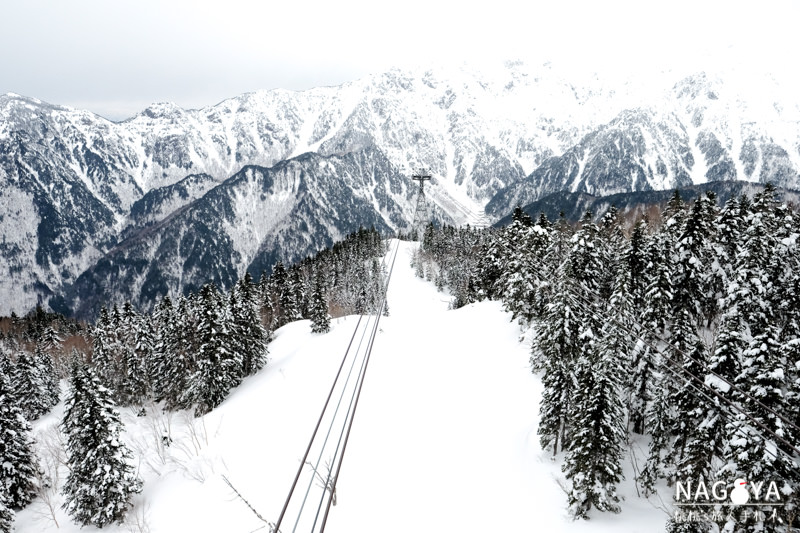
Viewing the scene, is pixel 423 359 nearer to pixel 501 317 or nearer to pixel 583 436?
pixel 501 317

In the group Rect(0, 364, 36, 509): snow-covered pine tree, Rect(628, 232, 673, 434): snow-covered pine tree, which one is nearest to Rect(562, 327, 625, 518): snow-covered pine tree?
Rect(628, 232, 673, 434): snow-covered pine tree

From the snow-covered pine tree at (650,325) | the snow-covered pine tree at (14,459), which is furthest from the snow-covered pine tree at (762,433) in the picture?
the snow-covered pine tree at (14,459)

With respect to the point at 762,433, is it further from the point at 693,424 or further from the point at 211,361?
the point at 211,361

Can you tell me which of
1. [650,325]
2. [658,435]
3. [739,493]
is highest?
[739,493]

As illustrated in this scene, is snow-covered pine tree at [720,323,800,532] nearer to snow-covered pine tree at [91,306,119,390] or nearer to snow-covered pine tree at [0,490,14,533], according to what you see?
snow-covered pine tree at [0,490,14,533]

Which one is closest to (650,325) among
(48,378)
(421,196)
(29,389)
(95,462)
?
(95,462)

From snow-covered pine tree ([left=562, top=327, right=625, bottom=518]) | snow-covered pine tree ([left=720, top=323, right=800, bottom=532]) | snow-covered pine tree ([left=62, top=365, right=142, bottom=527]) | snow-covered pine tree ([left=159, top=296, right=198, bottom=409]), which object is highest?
snow-covered pine tree ([left=720, top=323, right=800, bottom=532])

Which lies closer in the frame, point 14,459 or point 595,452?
point 595,452
